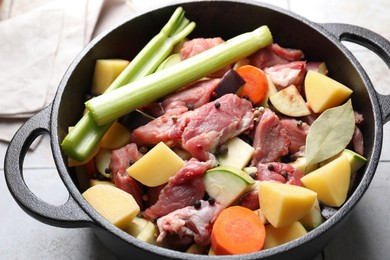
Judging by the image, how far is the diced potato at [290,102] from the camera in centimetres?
176

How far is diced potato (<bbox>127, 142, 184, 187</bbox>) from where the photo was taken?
5.24ft

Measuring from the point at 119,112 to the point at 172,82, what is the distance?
19cm

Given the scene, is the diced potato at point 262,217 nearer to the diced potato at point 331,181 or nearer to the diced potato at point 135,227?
the diced potato at point 331,181

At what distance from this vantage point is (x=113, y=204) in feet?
5.09

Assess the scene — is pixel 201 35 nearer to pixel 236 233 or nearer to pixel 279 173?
pixel 279 173

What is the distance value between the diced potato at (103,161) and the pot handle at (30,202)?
22 centimetres

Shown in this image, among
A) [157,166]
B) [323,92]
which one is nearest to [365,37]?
[323,92]

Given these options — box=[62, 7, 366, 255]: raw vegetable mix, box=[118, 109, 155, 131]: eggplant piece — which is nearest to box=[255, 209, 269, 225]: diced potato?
box=[62, 7, 366, 255]: raw vegetable mix

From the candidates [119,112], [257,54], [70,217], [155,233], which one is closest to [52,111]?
[119,112]

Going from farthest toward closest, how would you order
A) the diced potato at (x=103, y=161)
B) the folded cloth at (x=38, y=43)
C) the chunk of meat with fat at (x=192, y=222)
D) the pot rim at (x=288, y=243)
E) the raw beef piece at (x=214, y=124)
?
the folded cloth at (x=38, y=43), the diced potato at (x=103, y=161), the raw beef piece at (x=214, y=124), the chunk of meat with fat at (x=192, y=222), the pot rim at (x=288, y=243)

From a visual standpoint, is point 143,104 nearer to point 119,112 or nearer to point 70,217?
point 119,112

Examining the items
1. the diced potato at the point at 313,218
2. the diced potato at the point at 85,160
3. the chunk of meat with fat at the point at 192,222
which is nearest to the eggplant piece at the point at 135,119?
the diced potato at the point at 85,160

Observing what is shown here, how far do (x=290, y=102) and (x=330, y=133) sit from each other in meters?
0.16

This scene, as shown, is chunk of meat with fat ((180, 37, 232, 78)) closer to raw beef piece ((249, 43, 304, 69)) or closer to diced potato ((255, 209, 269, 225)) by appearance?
raw beef piece ((249, 43, 304, 69))
